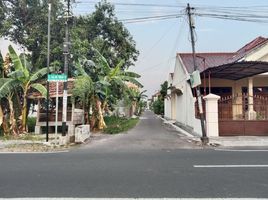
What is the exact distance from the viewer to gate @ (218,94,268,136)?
1820 cm

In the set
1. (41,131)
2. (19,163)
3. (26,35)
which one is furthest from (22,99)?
(19,163)

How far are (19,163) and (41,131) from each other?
11.1m

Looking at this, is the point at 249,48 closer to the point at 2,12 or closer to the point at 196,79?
the point at 196,79

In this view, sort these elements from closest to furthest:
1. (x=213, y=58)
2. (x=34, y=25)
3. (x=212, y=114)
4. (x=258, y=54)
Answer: (x=212, y=114)
(x=258, y=54)
(x=34, y=25)
(x=213, y=58)

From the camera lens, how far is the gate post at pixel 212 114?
17.8 meters

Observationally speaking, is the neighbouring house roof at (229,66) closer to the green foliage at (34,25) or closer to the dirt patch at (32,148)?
the dirt patch at (32,148)

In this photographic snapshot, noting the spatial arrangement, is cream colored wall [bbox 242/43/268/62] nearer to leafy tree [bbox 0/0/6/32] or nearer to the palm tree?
the palm tree

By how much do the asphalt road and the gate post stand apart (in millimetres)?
5358

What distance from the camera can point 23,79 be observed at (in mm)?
18797

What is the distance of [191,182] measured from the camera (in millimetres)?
7391

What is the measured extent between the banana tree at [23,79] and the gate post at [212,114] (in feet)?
29.1

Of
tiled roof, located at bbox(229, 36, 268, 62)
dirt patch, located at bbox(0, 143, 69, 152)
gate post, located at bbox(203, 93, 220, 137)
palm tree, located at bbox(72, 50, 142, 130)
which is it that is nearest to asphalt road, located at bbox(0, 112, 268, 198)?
dirt patch, located at bbox(0, 143, 69, 152)

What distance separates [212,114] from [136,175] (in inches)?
412

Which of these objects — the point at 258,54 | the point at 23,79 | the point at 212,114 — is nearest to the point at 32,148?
the point at 23,79
